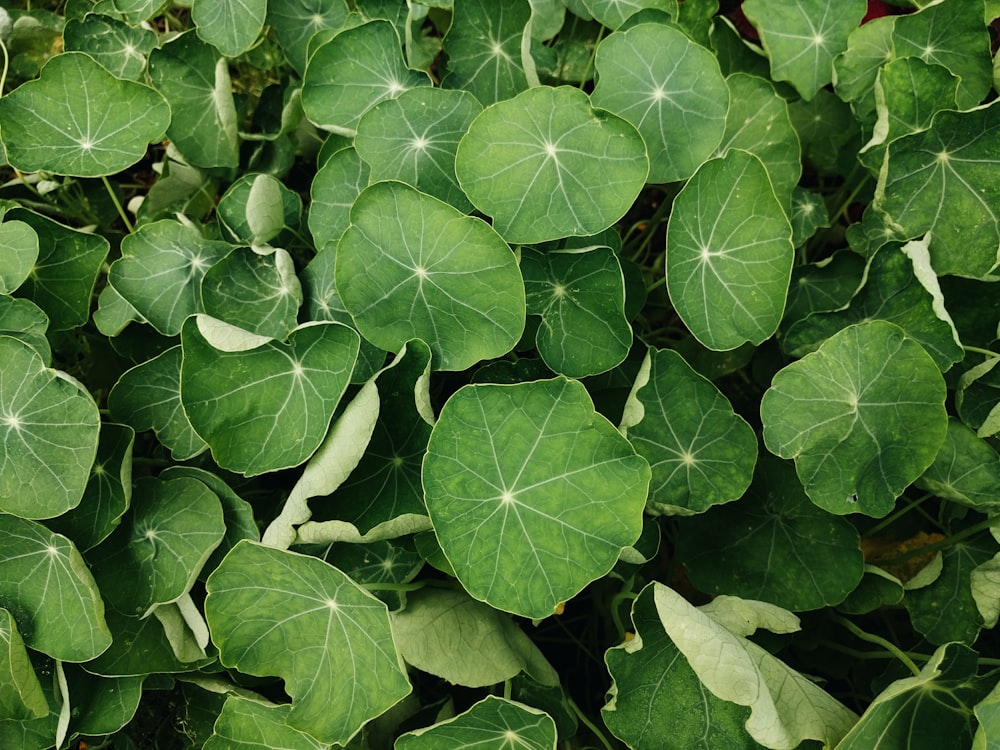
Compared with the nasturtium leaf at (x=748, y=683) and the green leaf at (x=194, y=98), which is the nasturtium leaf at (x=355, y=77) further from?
the nasturtium leaf at (x=748, y=683)

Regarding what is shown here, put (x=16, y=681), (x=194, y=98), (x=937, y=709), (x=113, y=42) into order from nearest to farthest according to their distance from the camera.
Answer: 1. (x=937, y=709)
2. (x=16, y=681)
3. (x=194, y=98)
4. (x=113, y=42)

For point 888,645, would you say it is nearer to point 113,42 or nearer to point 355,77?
point 355,77

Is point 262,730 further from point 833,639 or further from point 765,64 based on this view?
point 765,64

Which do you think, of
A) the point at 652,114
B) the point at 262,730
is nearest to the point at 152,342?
the point at 262,730

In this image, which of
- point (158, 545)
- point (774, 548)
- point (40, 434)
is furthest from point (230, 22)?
point (774, 548)

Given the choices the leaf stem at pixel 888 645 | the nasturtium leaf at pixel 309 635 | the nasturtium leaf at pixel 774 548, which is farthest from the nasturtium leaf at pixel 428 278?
the leaf stem at pixel 888 645
